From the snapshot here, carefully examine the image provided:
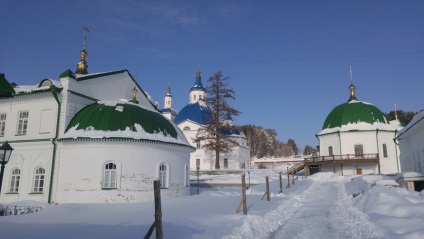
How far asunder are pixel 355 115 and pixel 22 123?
118 ft

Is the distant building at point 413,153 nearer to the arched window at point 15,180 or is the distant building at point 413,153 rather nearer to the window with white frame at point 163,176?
the window with white frame at point 163,176

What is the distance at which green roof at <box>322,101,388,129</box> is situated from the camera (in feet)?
135

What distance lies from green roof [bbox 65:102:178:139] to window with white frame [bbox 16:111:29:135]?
10.9ft

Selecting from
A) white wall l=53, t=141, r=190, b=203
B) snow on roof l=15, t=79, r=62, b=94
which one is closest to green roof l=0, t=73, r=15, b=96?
white wall l=53, t=141, r=190, b=203

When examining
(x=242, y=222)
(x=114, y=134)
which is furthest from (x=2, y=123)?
(x=242, y=222)

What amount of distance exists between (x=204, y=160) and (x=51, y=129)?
31.5 meters

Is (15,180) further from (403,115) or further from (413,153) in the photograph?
(403,115)

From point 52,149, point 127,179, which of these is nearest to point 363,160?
point 127,179

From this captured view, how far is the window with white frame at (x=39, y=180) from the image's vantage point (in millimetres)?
18781

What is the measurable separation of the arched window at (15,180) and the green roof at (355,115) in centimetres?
3488

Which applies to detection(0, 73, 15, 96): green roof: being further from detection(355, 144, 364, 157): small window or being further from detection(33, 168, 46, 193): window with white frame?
detection(355, 144, 364, 157): small window

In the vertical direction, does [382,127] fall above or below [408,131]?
above

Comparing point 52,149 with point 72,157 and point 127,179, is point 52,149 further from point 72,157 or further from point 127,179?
point 127,179

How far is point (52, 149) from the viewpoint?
18.6 metres
